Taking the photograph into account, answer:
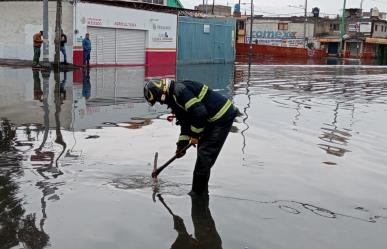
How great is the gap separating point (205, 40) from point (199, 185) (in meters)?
30.0

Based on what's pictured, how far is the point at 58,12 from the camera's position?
880 inches

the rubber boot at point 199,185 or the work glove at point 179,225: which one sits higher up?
the rubber boot at point 199,185

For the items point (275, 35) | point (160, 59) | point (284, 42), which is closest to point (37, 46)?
point (160, 59)

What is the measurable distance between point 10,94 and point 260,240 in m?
10.8

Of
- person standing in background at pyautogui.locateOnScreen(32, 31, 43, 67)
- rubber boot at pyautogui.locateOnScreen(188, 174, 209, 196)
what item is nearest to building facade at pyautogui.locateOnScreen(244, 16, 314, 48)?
person standing in background at pyautogui.locateOnScreen(32, 31, 43, 67)

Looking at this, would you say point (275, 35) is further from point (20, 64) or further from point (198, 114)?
point (198, 114)

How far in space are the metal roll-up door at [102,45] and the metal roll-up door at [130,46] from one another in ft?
1.21

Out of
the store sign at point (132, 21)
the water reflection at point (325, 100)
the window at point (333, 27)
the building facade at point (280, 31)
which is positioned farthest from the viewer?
the window at point (333, 27)

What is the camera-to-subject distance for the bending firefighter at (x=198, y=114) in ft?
17.6

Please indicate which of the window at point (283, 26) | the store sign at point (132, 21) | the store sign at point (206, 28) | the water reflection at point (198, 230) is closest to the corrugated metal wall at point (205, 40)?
the store sign at point (206, 28)

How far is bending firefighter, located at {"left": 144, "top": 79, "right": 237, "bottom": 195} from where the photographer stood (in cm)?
536

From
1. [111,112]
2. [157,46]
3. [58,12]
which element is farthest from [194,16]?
[111,112]

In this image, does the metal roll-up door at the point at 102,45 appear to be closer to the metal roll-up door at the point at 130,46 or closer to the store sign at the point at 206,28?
the metal roll-up door at the point at 130,46

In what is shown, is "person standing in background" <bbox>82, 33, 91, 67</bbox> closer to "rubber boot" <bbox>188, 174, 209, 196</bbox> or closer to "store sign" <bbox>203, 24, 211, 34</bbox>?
"store sign" <bbox>203, 24, 211, 34</bbox>
